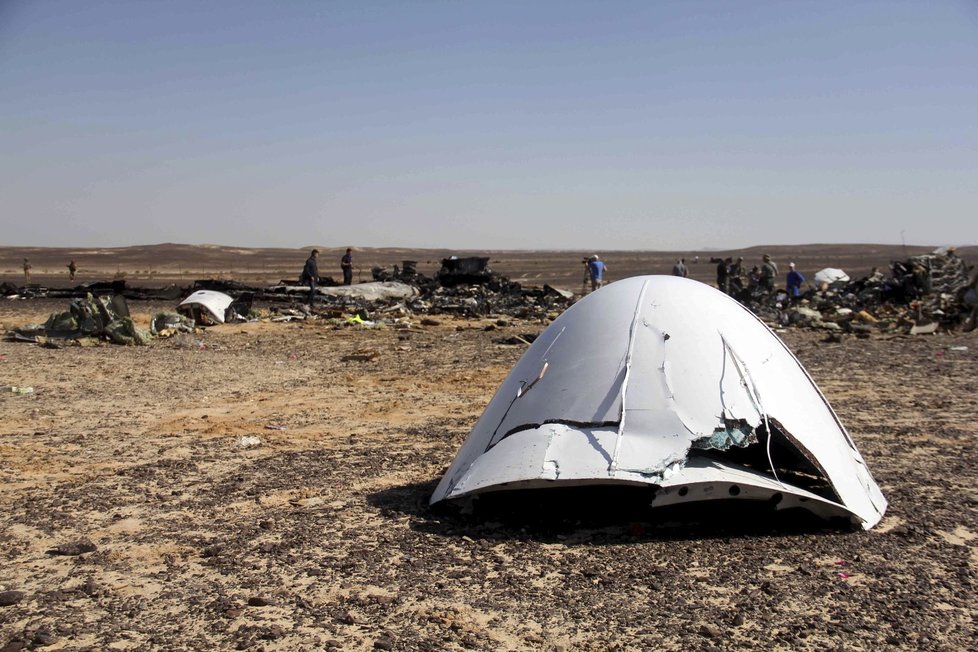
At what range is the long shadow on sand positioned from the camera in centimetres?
594

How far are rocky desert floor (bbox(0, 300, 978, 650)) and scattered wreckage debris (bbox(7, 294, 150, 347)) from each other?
722cm

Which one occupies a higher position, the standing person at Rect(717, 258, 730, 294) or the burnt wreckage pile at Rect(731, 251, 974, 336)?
the standing person at Rect(717, 258, 730, 294)

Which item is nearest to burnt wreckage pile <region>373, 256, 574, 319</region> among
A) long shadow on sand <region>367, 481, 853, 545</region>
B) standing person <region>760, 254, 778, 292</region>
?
standing person <region>760, 254, 778, 292</region>

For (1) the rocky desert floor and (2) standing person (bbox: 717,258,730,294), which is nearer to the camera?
(1) the rocky desert floor

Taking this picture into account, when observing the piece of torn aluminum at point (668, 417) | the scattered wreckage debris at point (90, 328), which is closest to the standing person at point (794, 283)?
the scattered wreckage debris at point (90, 328)

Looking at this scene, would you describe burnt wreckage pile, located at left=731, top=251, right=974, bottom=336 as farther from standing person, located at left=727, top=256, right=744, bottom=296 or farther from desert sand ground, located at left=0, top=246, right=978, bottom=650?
desert sand ground, located at left=0, top=246, right=978, bottom=650

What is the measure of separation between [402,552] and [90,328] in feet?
47.9

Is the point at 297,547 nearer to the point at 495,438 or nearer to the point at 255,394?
the point at 495,438

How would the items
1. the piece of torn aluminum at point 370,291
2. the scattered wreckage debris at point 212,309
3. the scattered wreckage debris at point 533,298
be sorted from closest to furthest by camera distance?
the scattered wreckage debris at point 533,298 < the scattered wreckage debris at point 212,309 < the piece of torn aluminum at point 370,291

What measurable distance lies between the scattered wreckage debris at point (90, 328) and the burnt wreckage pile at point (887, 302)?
15069 millimetres

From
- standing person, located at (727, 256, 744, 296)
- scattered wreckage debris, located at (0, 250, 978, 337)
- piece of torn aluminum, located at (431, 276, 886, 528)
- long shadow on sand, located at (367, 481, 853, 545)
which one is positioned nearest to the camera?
piece of torn aluminum, located at (431, 276, 886, 528)

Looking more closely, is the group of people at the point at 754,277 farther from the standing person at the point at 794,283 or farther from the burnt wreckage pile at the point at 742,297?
the burnt wreckage pile at the point at 742,297

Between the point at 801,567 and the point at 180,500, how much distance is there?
478cm

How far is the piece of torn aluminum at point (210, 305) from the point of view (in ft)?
70.1
